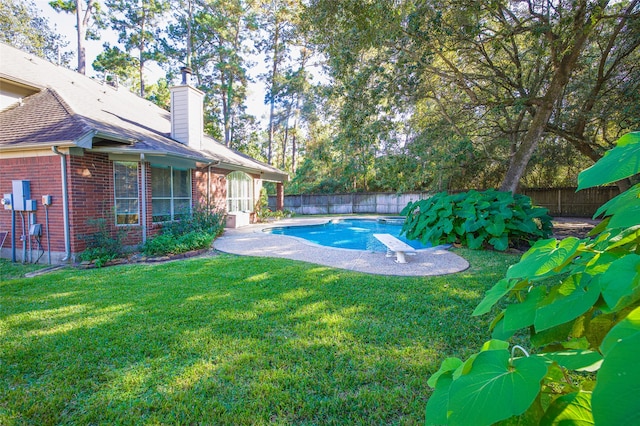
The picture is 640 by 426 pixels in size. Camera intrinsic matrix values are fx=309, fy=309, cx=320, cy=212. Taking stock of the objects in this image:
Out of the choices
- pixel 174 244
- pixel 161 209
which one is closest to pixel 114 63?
pixel 161 209

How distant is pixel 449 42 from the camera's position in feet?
27.6

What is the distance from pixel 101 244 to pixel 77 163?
197cm

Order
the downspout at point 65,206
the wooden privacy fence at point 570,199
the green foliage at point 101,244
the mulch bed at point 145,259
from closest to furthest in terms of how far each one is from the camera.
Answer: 1. the mulch bed at point 145,259
2. the downspout at point 65,206
3. the green foliage at point 101,244
4. the wooden privacy fence at point 570,199

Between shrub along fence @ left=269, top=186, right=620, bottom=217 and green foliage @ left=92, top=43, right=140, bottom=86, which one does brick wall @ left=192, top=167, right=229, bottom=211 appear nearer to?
shrub along fence @ left=269, top=186, right=620, bottom=217

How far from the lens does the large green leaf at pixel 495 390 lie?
535 millimetres

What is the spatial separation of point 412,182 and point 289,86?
64.1ft

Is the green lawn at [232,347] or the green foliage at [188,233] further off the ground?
the green foliage at [188,233]

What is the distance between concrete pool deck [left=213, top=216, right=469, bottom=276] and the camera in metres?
6.11

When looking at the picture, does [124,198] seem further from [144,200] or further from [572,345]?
[572,345]

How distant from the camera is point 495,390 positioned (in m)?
0.58

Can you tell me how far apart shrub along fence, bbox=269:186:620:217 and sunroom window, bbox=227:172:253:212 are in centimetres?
751

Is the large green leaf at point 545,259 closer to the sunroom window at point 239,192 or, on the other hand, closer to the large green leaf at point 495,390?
the large green leaf at point 495,390

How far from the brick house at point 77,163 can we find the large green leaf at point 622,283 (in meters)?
8.60

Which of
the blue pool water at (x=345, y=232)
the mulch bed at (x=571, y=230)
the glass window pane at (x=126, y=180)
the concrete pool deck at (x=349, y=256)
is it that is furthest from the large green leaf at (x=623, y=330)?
the mulch bed at (x=571, y=230)
